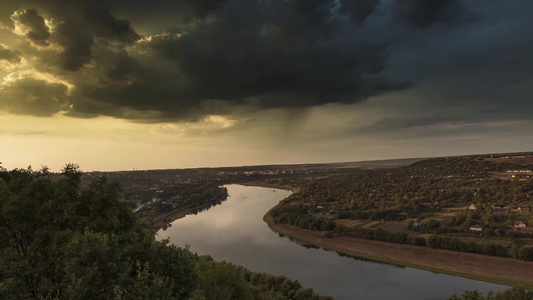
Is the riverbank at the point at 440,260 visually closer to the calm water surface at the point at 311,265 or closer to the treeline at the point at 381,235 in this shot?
the treeline at the point at 381,235

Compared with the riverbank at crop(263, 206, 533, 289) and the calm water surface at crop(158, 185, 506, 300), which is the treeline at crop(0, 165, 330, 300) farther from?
the riverbank at crop(263, 206, 533, 289)

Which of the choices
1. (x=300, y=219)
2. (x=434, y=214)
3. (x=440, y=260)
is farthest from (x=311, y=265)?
(x=434, y=214)

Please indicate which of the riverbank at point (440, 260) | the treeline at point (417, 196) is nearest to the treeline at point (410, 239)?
the riverbank at point (440, 260)

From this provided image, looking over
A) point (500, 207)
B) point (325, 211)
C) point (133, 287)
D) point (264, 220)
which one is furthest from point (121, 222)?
point (500, 207)

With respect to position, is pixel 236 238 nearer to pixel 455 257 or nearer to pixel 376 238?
pixel 376 238

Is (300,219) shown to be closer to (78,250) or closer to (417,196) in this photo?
(417,196)

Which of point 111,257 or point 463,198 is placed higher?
point 111,257
